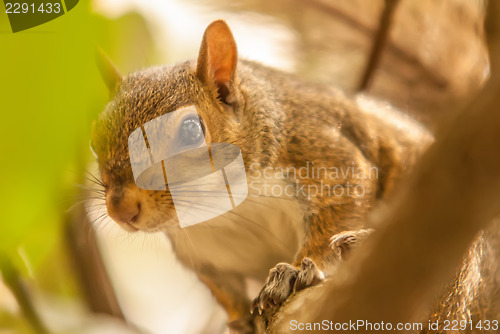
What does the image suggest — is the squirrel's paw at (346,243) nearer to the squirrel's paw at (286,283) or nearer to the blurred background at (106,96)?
the squirrel's paw at (286,283)

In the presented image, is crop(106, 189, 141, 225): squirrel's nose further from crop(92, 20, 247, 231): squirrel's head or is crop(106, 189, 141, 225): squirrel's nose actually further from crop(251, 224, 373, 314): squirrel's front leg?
crop(251, 224, 373, 314): squirrel's front leg

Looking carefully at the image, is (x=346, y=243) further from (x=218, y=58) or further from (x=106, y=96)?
(x=106, y=96)

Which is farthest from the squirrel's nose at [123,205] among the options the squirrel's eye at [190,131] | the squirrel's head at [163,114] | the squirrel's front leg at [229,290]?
the squirrel's front leg at [229,290]

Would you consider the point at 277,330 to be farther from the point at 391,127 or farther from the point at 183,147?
the point at 391,127

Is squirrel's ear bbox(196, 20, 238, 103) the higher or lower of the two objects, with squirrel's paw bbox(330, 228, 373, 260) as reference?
higher

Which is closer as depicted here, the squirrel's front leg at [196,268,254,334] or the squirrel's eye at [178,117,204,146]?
the squirrel's eye at [178,117,204,146]

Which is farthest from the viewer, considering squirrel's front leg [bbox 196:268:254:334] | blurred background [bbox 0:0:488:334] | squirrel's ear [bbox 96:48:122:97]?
squirrel's front leg [bbox 196:268:254:334]

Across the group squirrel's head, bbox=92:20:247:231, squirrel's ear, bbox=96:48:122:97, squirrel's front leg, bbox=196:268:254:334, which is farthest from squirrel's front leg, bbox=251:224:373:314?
squirrel's ear, bbox=96:48:122:97

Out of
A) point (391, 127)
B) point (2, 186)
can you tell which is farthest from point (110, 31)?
point (391, 127)
